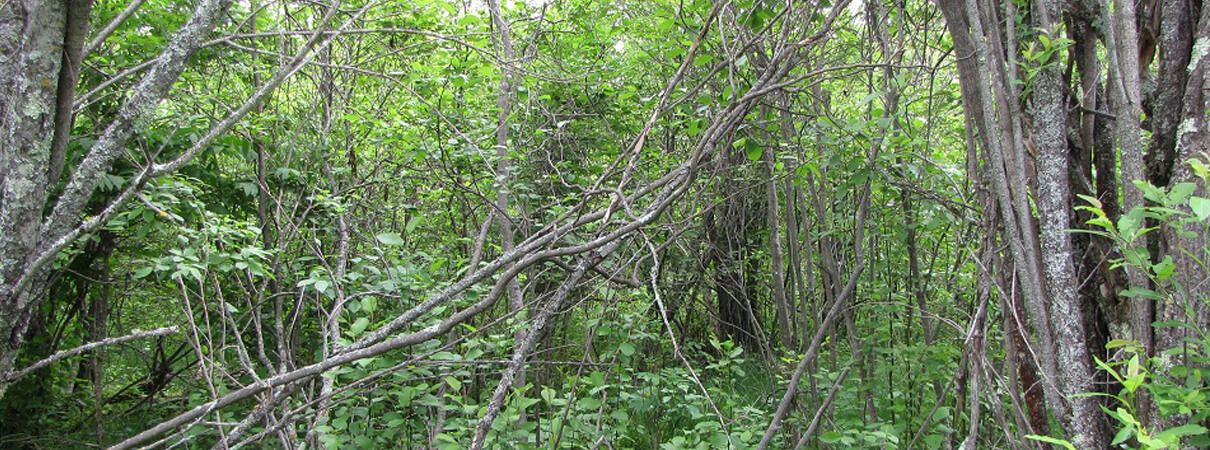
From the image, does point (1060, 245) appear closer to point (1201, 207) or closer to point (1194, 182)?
point (1194, 182)

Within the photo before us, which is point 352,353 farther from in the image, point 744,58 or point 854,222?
point 854,222

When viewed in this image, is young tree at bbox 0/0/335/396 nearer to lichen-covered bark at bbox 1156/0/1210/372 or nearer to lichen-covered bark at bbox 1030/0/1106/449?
lichen-covered bark at bbox 1030/0/1106/449

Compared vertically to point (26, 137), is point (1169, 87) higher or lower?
lower

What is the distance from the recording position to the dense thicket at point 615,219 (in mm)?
1745

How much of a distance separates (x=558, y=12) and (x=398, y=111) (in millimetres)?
1671

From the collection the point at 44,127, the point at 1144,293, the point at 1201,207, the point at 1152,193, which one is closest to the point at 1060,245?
the point at 1144,293

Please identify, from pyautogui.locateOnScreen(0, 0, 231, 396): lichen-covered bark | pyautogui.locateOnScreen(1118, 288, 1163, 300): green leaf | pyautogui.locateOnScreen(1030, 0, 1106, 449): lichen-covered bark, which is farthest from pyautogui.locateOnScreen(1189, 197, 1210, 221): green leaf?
pyautogui.locateOnScreen(0, 0, 231, 396): lichen-covered bark

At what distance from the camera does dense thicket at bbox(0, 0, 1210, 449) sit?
175 cm

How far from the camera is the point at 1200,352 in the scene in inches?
58.7

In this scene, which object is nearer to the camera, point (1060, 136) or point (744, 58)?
point (1060, 136)

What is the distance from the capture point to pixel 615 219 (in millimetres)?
2680

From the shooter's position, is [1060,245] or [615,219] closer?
[1060,245]

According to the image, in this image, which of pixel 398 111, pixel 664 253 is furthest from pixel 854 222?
pixel 398 111

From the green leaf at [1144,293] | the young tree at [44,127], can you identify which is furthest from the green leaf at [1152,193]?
the young tree at [44,127]
